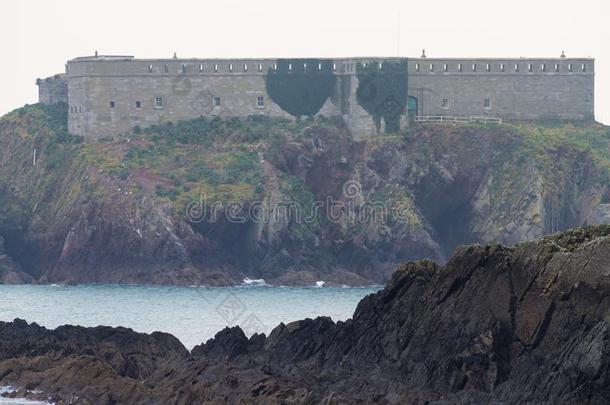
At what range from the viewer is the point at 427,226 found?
12738 centimetres

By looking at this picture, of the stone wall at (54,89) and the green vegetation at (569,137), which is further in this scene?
the stone wall at (54,89)

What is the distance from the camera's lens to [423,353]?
67125mm

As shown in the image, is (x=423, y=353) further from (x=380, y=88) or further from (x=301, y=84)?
(x=301, y=84)

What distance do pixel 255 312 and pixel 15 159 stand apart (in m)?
38.4

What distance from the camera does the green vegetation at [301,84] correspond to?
13412cm

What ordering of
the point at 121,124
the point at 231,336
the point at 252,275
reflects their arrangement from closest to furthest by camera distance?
1. the point at 231,336
2. the point at 252,275
3. the point at 121,124

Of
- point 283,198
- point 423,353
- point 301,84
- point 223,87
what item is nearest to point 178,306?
point 283,198

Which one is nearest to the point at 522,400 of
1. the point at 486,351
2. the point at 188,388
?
the point at 486,351

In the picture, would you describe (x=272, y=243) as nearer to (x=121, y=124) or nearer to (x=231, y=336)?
(x=121, y=124)

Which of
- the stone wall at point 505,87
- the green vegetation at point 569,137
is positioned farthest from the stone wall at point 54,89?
the green vegetation at point 569,137

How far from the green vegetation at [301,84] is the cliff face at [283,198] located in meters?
1.48

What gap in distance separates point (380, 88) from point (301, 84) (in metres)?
4.95

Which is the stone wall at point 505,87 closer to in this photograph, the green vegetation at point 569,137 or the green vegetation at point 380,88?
the green vegetation at point 569,137

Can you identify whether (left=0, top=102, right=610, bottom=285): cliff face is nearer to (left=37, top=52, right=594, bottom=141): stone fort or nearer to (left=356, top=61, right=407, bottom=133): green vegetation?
(left=37, top=52, right=594, bottom=141): stone fort
